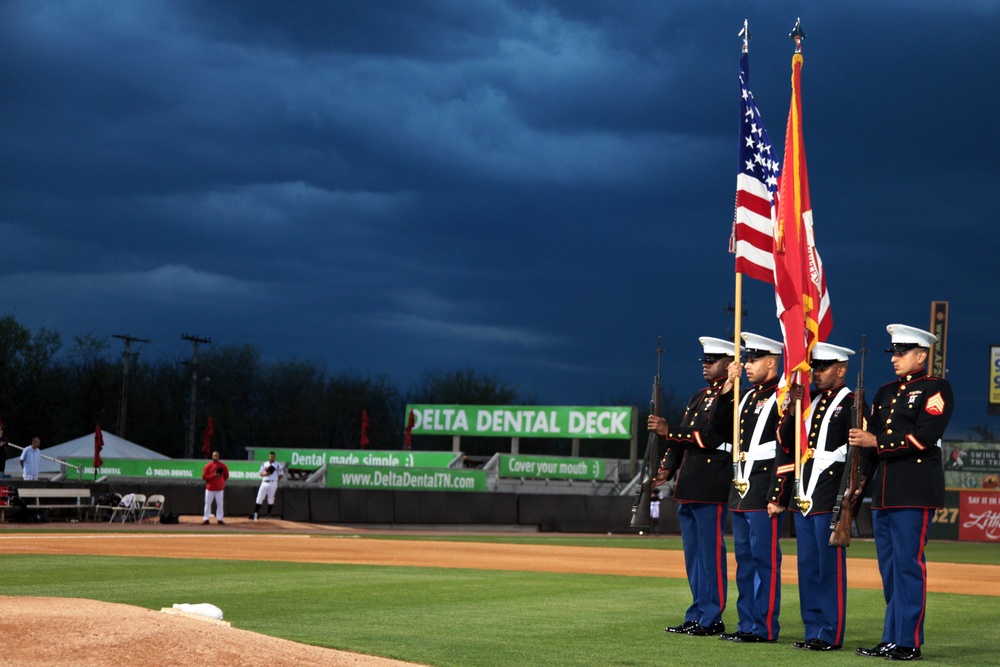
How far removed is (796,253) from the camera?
33.7 ft

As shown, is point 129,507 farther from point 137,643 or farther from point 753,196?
point 137,643

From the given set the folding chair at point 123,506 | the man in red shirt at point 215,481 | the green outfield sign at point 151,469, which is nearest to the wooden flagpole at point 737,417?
the man in red shirt at point 215,481

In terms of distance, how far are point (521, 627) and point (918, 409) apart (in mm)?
3656

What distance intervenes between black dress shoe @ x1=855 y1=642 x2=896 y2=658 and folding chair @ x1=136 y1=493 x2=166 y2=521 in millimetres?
26032

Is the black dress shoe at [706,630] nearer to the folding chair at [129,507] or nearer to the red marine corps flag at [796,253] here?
the red marine corps flag at [796,253]

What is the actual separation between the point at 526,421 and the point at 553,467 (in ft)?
16.0

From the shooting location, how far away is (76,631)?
746 centimetres

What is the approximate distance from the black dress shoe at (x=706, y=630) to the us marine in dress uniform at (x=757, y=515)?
0.27 meters

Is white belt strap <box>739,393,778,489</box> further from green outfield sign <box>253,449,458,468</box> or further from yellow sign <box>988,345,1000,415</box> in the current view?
yellow sign <box>988,345,1000,415</box>

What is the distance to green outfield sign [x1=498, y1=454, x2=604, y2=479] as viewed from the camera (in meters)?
49.7

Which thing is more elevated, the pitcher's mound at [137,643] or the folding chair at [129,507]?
the pitcher's mound at [137,643]

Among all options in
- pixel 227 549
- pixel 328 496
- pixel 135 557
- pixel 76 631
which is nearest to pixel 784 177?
pixel 76 631

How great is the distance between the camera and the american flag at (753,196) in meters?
10.8

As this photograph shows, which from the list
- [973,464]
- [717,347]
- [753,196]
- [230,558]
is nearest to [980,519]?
[973,464]
